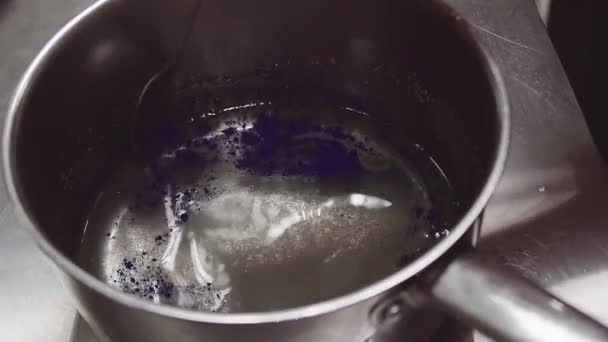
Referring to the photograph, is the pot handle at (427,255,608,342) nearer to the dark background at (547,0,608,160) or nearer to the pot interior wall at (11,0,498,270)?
the pot interior wall at (11,0,498,270)

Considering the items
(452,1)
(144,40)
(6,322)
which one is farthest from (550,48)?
(6,322)

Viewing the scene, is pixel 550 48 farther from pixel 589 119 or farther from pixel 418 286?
pixel 418 286

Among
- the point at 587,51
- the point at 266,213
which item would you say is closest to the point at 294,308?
the point at 266,213

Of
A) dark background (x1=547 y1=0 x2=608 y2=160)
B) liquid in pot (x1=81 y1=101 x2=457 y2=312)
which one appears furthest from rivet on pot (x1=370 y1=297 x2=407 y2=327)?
dark background (x1=547 y1=0 x2=608 y2=160)

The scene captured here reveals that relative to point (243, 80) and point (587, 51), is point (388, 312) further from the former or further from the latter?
point (587, 51)

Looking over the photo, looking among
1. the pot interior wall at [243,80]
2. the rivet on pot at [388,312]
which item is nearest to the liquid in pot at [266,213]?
the pot interior wall at [243,80]

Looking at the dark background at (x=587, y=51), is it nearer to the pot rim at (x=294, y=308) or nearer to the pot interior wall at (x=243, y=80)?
the pot interior wall at (x=243, y=80)
